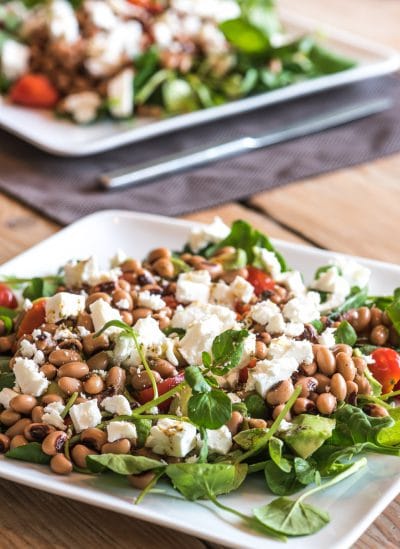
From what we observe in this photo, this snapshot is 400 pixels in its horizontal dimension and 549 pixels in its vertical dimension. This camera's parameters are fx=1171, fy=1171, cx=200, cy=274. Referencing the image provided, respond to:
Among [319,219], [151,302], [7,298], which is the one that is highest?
[151,302]

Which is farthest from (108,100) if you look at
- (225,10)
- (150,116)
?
(225,10)

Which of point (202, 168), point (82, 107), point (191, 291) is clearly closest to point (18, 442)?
point (191, 291)

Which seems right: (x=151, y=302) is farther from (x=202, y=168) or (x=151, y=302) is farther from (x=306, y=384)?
(x=202, y=168)

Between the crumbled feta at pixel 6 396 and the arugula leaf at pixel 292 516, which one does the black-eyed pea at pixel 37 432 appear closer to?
the crumbled feta at pixel 6 396

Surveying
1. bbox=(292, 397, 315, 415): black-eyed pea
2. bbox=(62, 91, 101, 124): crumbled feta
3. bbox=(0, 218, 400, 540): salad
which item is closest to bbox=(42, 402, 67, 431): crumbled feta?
bbox=(0, 218, 400, 540): salad

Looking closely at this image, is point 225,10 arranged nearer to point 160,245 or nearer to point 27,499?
point 160,245

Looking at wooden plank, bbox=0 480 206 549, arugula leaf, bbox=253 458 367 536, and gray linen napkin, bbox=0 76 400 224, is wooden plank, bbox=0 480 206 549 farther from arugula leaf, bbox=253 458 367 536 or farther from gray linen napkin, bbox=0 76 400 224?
gray linen napkin, bbox=0 76 400 224
